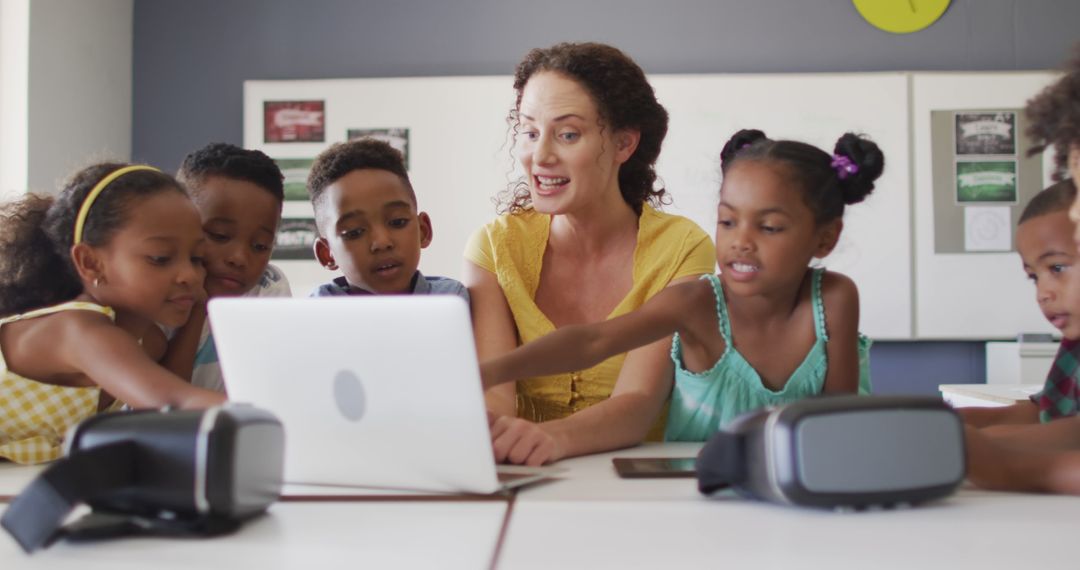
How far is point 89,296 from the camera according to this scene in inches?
58.5

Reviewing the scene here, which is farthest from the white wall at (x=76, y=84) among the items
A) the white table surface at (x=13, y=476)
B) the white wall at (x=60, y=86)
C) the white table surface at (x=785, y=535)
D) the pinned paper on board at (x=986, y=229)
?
the pinned paper on board at (x=986, y=229)

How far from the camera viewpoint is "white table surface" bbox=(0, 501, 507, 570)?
643 mm

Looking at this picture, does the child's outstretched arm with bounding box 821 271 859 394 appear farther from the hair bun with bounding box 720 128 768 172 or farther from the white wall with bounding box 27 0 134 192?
the white wall with bounding box 27 0 134 192

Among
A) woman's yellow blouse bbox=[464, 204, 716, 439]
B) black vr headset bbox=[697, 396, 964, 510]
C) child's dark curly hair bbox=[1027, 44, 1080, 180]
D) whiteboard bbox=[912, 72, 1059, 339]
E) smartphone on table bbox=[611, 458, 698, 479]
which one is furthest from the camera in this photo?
whiteboard bbox=[912, 72, 1059, 339]

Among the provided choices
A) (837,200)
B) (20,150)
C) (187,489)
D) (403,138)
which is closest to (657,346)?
(837,200)

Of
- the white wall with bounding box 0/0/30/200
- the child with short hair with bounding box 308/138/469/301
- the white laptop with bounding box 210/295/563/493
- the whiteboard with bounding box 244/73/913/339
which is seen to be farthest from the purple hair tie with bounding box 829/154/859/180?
the white wall with bounding box 0/0/30/200

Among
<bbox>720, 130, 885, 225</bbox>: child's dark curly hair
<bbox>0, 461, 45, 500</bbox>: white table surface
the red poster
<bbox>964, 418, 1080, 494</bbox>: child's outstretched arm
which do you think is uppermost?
the red poster

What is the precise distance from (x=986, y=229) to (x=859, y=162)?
265 centimetres

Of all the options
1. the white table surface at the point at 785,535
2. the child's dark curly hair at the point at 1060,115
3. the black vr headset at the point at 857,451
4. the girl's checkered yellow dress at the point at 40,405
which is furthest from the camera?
the girl's checkered yellow dress at the point at 40,405

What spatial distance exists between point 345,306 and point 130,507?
0.23m

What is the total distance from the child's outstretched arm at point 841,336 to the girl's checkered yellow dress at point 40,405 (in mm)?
1111

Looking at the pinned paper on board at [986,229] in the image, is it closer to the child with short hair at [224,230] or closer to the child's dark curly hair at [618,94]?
the child's dark curly hair at [618,94]

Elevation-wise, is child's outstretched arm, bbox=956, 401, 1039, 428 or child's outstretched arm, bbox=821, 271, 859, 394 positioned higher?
child's outstretched arm, bbox=821, 271, 859, 394

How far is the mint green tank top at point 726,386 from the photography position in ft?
5.00
